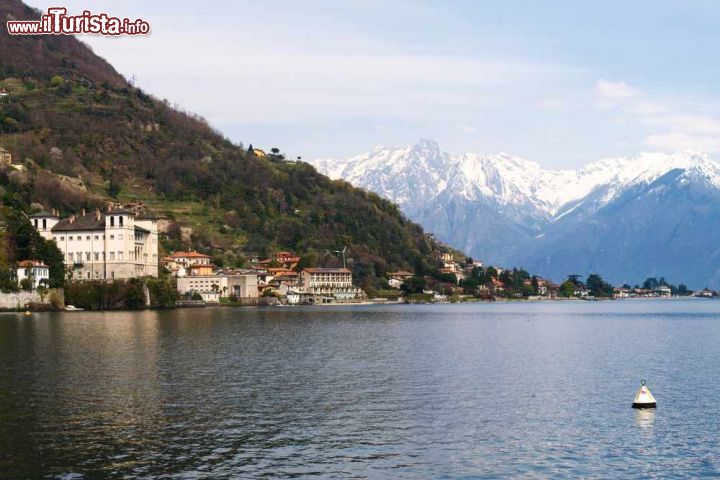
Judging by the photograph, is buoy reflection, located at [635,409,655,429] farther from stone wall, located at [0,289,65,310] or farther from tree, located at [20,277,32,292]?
tree, located at [20,277,32,292]

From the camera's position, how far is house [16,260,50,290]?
15400 cm

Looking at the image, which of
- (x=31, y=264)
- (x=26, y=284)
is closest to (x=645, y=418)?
(x=26, y=284)

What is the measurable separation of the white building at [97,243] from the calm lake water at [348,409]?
280 feet

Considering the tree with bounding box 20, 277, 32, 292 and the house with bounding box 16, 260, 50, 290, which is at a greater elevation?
the house with bounding box 16, 260, 50, 290

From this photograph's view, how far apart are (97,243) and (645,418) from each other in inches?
5613

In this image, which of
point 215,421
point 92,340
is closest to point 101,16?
point 92,340

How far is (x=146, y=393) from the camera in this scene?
55125mm

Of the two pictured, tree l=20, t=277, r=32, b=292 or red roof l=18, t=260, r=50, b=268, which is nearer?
tree l=20, t=277, r=32, b=292

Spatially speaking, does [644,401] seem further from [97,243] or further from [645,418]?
[97,243]

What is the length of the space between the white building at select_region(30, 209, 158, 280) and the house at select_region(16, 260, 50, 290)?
15332 mm

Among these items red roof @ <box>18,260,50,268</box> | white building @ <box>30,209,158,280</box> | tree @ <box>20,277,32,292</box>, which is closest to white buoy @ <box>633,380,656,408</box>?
tree @ <box>20,277,32,292</box>

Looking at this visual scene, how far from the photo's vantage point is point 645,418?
48.2m

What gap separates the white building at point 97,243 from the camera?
575 feet

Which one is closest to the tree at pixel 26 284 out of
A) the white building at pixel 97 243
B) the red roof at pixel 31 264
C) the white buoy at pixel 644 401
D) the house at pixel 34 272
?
the house at pixel 34 272
